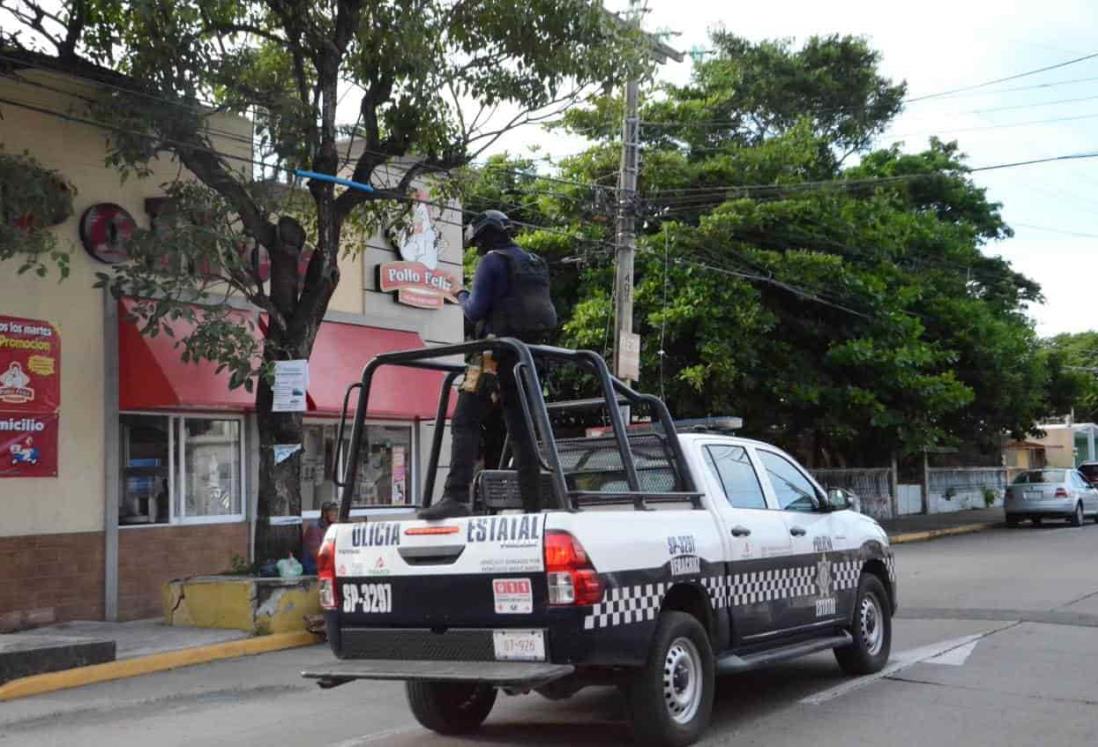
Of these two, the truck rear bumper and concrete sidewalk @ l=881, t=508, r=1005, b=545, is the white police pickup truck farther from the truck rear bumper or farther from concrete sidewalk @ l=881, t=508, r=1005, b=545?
concrete sidewalk @ l=881, t=508, r=1005, b=545

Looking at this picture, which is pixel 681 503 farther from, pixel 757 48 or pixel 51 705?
pixel 757 48

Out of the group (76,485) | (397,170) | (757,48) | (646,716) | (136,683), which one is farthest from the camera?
(757,48)

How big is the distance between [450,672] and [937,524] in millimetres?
26322

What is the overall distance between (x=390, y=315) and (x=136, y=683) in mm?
8424

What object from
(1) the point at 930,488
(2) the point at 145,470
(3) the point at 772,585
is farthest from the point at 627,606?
(1) the point at 930,488

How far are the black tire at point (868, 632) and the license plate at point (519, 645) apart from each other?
3269mm

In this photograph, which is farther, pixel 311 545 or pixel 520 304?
pixel 311 545

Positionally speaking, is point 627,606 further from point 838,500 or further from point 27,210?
point 27,210

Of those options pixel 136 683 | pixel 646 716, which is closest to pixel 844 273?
pixel 136 683

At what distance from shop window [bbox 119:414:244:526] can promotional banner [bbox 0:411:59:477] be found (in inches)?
41.8

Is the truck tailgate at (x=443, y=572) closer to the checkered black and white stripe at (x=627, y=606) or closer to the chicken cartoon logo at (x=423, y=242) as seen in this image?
the checkered black and white stripe at (x=627, y=606)

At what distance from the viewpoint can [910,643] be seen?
10312mm

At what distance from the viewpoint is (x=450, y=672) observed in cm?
607

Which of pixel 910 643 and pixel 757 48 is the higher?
pixel 757 48
